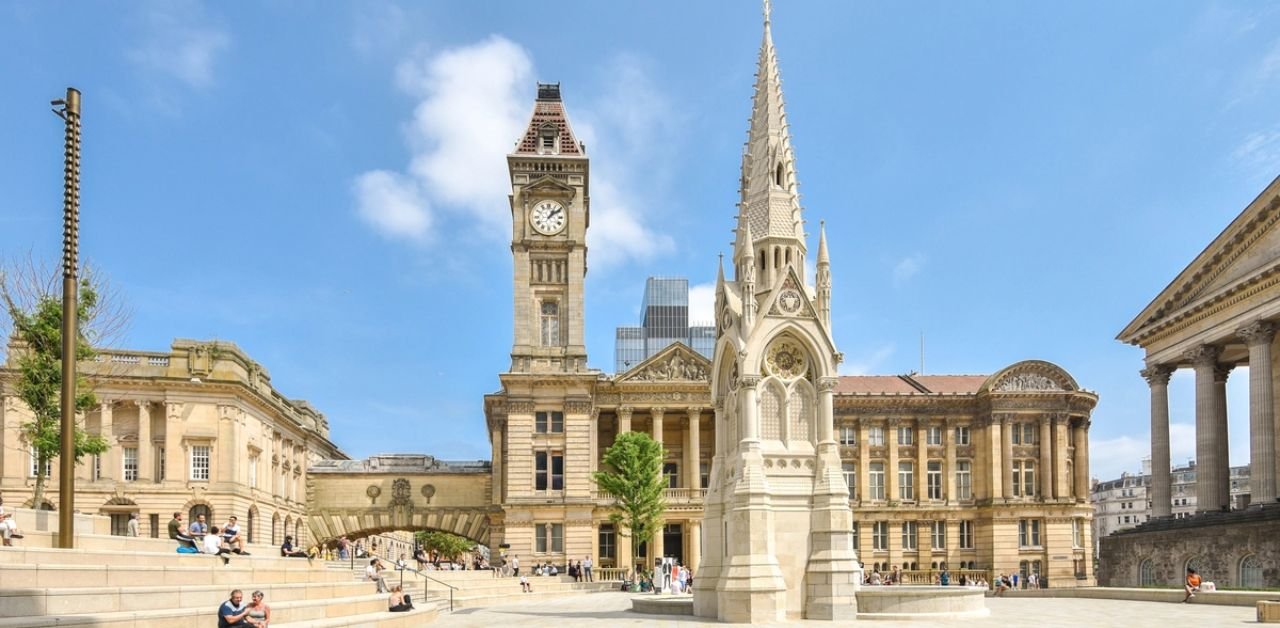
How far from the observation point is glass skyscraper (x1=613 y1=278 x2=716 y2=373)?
16550 cm

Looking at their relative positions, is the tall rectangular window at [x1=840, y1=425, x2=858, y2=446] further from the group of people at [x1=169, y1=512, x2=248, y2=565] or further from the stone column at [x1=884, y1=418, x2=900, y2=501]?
the group of people at [x1=169, y1=512, x2=248, y2=565]

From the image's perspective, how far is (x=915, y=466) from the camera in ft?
257

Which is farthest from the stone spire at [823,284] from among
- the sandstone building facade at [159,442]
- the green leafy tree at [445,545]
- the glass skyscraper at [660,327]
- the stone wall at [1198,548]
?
the glass skyscraper at [660,327]

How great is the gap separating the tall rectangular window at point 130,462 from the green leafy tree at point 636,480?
82.4ft

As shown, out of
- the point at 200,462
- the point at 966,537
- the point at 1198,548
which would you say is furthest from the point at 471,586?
the point at 966,537

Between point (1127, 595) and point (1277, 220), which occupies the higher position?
point (1277, 220)

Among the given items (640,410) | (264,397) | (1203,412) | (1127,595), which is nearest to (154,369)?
(264,397)

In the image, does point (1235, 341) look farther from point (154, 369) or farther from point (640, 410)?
point (154, 369)

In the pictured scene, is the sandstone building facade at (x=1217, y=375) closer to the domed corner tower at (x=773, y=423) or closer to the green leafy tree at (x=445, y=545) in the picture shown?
the domed corner tower at (x=773, y=423)

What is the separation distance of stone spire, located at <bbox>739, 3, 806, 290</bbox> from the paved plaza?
974cm

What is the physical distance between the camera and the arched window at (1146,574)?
173ft

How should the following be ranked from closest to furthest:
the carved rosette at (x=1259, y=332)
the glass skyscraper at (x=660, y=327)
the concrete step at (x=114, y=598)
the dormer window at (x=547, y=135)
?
1. the concrete step at (x=114, y=598)
2. the carved rosette at (x=1259, y=332)
3. the dormer window at (x=547, y=135)
4. the glass skyscraper at (x=660, y=327)

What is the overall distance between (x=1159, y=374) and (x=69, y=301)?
174ft

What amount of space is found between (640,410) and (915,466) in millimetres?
20213
